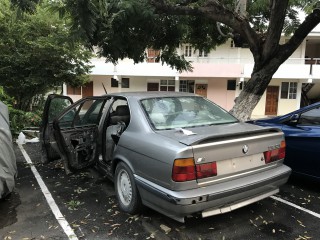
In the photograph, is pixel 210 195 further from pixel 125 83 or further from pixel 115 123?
pixel 125 83

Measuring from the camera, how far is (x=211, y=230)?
11.9ft

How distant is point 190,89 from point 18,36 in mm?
14748

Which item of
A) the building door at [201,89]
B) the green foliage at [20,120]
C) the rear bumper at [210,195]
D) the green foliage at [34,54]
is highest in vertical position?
the green foliage at [34,54]

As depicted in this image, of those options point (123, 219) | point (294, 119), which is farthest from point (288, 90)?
point (123, 219)

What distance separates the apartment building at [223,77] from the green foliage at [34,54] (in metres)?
10.4

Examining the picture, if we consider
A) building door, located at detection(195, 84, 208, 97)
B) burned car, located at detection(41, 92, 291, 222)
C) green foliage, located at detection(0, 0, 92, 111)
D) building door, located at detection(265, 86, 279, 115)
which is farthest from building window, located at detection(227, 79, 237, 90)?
burned car, located at detection(41, 92, 291, 222)

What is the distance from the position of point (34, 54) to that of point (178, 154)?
33.6ft

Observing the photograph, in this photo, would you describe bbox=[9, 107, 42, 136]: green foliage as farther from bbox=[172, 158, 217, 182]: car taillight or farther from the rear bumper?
bbox=[172, 158, 217, 182]: car taillight

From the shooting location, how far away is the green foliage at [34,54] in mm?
11609

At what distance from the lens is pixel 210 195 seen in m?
3.18

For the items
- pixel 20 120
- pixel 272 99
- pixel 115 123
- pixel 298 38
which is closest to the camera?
pixel 115 123

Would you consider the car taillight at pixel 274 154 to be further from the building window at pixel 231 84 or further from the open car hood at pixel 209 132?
the building window at pixel 231 84

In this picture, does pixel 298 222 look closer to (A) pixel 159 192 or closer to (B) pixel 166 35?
(A) pixel 159 192

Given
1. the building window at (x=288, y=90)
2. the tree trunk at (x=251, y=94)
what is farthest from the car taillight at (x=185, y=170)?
the building window at (x=288, y=90)
